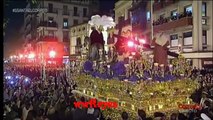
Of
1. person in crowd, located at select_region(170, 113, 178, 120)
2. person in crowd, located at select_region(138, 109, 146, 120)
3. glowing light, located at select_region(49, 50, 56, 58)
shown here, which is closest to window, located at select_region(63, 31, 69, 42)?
glowing light, located at select_region(49, 50, 56, 58)

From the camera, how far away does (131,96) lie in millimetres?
3898

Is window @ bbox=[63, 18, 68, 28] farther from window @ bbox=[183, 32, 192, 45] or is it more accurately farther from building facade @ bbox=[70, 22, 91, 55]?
window @ bbox=[183, 32, 192, 45]

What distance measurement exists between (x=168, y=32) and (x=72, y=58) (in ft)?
11.3

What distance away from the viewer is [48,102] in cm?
429

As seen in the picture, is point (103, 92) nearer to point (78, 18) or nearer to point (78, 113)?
point (78, 113)

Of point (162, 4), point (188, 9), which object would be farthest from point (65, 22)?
point (188, 9)

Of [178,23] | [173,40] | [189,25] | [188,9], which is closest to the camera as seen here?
[173,40]

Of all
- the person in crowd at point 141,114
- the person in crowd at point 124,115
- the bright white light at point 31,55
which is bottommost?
the person in crowd at point 124,115

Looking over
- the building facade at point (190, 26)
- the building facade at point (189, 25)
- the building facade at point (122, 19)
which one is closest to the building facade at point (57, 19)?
the building facade at point (122, 19)

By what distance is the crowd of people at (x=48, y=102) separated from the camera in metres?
3.74

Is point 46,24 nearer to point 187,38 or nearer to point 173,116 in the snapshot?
point 173,116

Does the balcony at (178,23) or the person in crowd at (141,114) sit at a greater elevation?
the balcony at (178,23)

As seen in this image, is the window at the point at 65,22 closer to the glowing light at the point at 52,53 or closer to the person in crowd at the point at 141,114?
the glowing light at the point at 52,53

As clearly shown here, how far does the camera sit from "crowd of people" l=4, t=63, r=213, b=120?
147 inches
